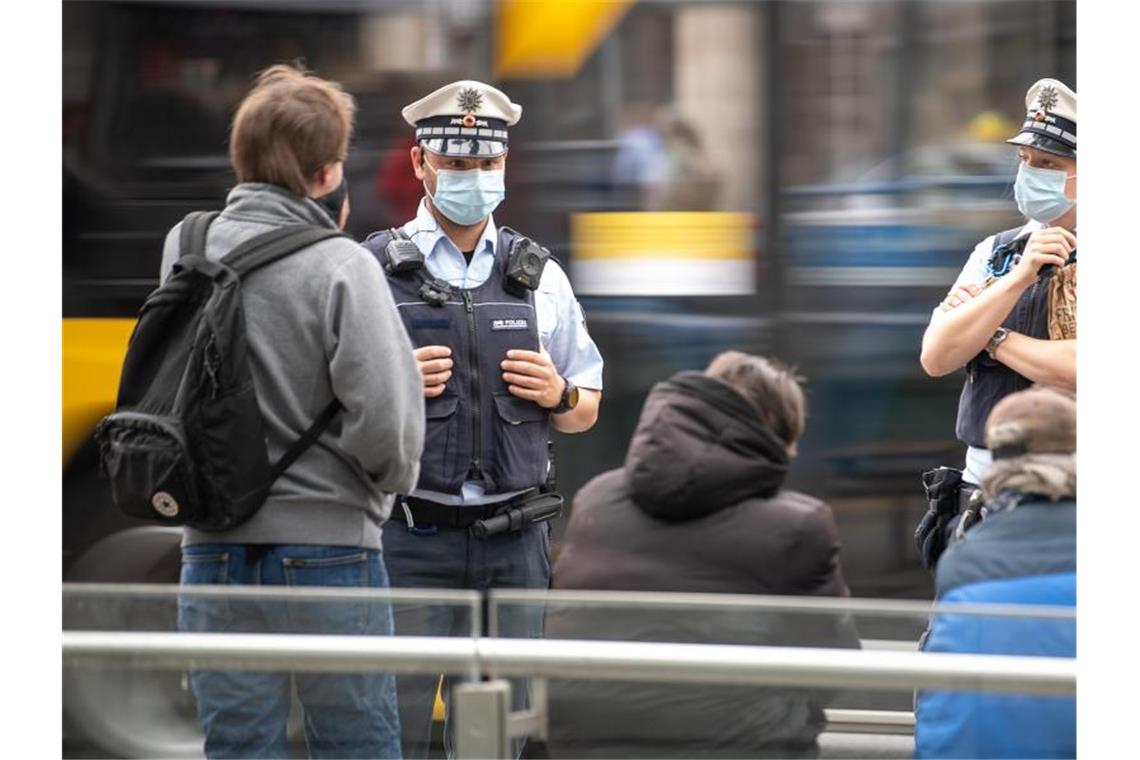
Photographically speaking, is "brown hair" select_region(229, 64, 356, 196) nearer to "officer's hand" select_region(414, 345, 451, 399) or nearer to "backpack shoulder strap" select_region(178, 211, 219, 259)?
"backpack shoulder strap" select_region(178, 211, 219, 259)

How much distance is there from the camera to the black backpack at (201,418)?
11.1 ft

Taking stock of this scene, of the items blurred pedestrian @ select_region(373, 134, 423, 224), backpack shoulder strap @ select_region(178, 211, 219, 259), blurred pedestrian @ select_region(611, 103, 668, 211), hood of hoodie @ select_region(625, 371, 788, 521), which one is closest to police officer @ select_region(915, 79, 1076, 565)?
hood of hoodie @ select_region(625, 371, 788, 521)

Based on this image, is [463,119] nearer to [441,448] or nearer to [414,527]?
[441,448]

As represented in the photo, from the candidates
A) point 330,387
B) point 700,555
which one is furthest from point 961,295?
point 330,387

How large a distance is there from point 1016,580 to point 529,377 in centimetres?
134

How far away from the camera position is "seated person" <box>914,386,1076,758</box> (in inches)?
115

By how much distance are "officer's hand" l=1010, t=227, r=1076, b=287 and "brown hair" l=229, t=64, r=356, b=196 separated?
1.51m

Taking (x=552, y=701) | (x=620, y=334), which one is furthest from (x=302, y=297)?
(x=620, y=334)

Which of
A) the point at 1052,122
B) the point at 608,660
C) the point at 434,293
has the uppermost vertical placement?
the point at 1052,122

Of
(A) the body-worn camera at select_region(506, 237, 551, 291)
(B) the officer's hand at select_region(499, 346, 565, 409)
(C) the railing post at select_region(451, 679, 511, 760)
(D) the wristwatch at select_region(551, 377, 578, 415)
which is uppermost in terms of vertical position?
(A) the body-worn camera at select_region(506, 237, 551, 291)

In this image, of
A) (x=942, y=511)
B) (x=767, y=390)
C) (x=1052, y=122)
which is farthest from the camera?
(x=942, y=511)

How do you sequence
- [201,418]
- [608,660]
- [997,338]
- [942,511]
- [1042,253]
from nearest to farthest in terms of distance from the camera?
[608,660], [201,418], [1042,253], [997,338], [942,511]

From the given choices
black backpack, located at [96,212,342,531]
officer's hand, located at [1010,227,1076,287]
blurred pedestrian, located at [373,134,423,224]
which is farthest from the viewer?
blurred pedestrian, located at [373,134,423,224]

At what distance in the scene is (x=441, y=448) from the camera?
408 centimetres
